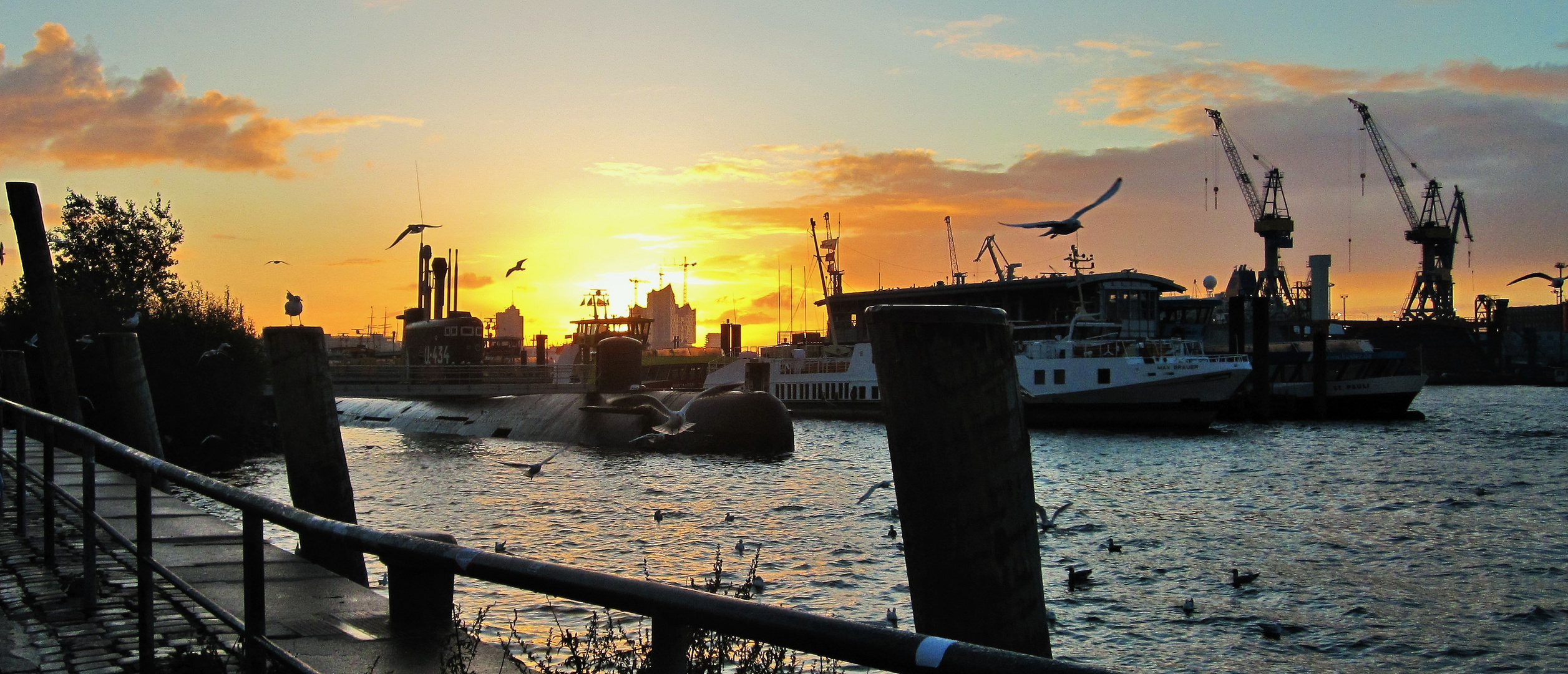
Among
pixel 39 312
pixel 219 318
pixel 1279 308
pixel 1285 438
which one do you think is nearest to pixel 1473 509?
pixel 1285 438

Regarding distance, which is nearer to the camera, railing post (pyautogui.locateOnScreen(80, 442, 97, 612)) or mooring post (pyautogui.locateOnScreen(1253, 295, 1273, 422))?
railing post (pyautogui.locateOnScreen(80, 442, 97, 612))

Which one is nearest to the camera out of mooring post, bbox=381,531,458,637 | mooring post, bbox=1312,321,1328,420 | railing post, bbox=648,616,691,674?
railing post, bbox=648,616,691,674

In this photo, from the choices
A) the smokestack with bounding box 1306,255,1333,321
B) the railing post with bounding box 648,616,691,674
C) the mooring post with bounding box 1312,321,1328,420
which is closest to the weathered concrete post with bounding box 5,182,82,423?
the railing post with bounding box 648,616,691,674

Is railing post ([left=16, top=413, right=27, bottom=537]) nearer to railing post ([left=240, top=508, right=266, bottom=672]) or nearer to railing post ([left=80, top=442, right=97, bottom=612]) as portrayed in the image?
railing post ([left=80, top=442, right=97, bottom=612])

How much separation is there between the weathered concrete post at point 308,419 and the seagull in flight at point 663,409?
2347 cm

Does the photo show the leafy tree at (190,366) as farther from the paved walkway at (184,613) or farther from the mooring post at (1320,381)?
the mooring post at (1320,381)

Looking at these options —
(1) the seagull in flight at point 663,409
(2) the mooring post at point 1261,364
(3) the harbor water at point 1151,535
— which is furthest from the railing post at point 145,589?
(2) the mooring post at point 1261,364

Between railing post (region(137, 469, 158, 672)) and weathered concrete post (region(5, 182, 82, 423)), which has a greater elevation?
weathered concrete post (region(5, 182, 82, 423))

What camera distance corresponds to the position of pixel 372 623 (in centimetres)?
614

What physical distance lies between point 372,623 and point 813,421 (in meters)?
55.5

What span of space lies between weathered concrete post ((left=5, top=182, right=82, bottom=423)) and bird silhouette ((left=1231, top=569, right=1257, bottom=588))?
1812 cm

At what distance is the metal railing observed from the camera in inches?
78.0

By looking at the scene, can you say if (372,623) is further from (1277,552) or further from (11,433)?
(1277,552)

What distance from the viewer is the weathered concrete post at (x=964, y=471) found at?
15.2 feet
